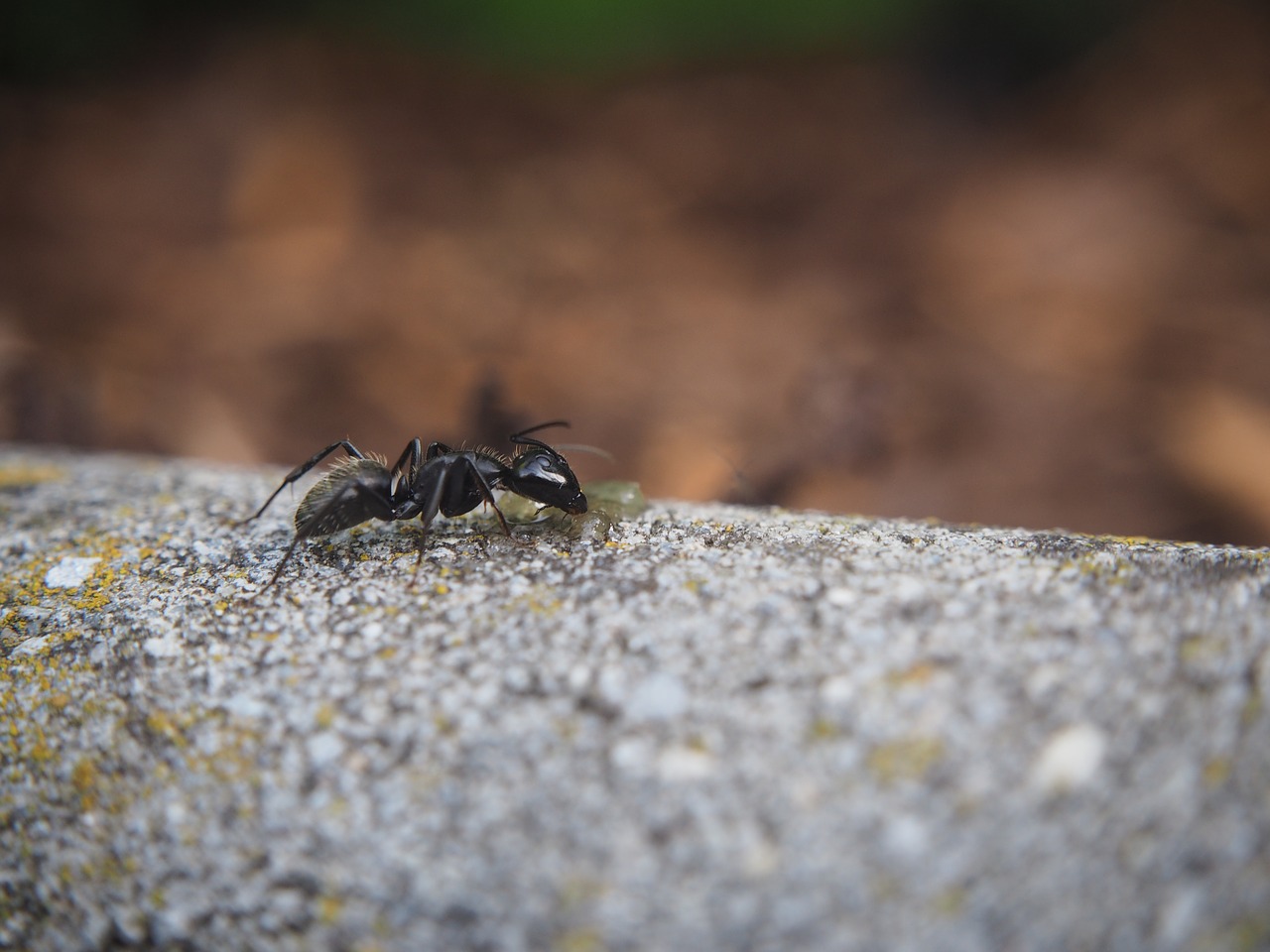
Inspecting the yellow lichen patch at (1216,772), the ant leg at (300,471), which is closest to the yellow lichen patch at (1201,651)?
the yellow lichen patch at (1216,772)

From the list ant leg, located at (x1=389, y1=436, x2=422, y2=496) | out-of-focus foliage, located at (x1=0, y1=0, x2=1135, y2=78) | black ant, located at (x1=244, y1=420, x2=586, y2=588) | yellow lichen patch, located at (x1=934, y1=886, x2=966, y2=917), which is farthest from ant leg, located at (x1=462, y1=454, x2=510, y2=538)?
out-of-focus foliage, located at (x1=0, y1=0, x2=1135, y2=78)

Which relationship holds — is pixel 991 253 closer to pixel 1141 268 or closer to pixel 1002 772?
pixel 1141 268

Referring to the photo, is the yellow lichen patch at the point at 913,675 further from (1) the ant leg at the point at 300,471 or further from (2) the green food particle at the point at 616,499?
(1) the ant leg at the point at 300,471

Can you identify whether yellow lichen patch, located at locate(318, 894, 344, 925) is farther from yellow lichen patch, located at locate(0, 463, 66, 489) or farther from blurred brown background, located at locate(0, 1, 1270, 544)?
blurred brown background, located at locate(0, 1, 1270, 544)

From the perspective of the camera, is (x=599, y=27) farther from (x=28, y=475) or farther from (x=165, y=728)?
(x=165, y=728)

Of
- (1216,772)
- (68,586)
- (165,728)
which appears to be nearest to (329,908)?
(165,728)

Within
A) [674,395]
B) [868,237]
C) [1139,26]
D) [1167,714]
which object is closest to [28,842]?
[1167,714]
